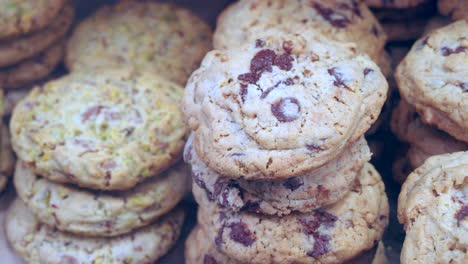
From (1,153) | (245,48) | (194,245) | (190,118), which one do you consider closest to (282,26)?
(245,48)

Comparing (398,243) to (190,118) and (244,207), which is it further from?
(190,118)

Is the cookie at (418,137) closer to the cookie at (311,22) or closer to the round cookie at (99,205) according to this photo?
the cookie at (311,22)

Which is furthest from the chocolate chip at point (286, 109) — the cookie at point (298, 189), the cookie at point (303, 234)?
the cookie at point (303, 234)

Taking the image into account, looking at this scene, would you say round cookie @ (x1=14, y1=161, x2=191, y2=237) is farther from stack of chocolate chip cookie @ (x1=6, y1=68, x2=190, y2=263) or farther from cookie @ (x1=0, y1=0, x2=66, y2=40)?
cookie @ (x1=0, y1=0, x2=66, y2=40)

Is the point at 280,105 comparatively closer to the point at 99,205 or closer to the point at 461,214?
the point at 461,214

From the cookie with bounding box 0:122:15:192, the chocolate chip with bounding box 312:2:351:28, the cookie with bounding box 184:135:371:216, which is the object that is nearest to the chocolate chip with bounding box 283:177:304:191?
the cookie with bounding box 184:135:371:216

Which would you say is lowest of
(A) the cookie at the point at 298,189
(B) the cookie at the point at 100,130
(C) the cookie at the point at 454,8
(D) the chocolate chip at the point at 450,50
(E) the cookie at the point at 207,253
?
(E) the cookie at the point at 207,253
